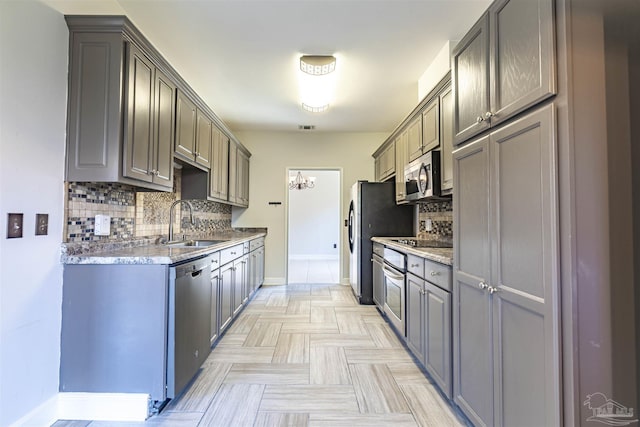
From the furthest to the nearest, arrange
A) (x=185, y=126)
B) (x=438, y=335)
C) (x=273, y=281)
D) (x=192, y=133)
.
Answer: (x=273, y=281) → (x=192, y=133) → (x=185, y=126) → (x=438, y=335)

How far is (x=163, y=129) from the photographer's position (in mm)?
2244

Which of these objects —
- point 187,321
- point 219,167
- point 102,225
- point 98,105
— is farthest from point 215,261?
point 219,167

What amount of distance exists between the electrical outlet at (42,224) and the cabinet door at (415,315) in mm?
2251

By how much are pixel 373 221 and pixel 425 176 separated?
1.42 metres

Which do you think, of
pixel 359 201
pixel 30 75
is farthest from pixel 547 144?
pixel 359 201

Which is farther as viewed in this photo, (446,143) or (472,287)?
(446,143)

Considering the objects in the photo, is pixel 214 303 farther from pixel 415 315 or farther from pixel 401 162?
pixel 401 162


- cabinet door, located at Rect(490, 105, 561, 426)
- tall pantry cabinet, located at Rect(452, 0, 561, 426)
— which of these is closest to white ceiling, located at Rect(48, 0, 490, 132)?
tall pantry cabinet, located at Rect(452, 0, 561, 426)

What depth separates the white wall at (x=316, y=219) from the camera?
31.3 feet

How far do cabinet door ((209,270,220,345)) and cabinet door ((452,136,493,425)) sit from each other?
1757mm

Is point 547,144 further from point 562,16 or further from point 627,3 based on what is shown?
point 627,3

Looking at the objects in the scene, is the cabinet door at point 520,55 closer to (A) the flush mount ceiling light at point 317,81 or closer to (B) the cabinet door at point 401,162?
(A) the flush mount ceiling light at point 317,81

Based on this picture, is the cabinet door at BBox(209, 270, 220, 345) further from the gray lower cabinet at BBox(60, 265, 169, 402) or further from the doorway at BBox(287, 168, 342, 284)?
the doorway at BBox(287, 168, 342, 284)

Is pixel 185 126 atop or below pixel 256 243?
atop
